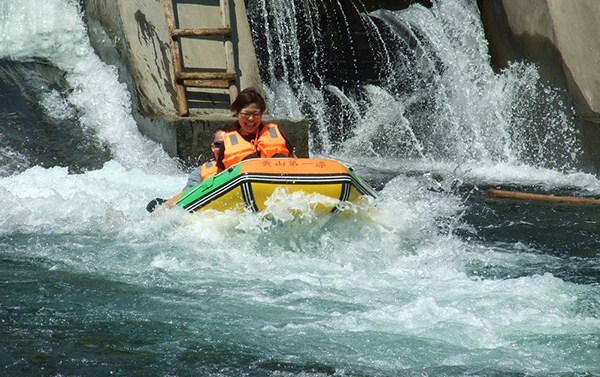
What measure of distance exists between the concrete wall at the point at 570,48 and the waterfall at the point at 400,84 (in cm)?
30

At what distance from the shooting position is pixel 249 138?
7.45 meters

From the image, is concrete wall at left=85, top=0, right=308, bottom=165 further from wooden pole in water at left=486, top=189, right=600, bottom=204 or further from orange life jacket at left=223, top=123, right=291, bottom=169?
orange life jacket at left=223, top=123, right=291, bottom=169

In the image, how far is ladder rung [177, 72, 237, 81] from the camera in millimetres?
10898

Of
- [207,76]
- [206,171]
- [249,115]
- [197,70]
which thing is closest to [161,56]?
[197,70]

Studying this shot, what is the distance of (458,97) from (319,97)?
5.51ft

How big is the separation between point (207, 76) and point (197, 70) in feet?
0.83


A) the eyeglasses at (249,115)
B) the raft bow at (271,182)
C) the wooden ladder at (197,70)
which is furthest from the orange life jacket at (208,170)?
the wooden ladder at (197,70)

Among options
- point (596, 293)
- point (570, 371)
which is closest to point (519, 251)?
point (596, 293)

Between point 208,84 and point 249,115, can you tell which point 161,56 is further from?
point 249,115

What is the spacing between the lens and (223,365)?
4.58 m

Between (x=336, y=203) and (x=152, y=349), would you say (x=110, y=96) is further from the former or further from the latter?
(x=152, y=349)

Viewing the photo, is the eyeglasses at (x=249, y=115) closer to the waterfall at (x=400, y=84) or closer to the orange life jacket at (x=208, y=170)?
the orange life jacket at (x=208, y=170)

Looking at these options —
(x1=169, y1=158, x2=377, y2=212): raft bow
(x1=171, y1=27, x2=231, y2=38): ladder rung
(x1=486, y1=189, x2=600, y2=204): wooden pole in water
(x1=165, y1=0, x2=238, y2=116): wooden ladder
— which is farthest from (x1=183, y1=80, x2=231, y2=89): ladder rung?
(x1=169, y1=158, x2=377, y2=212): raft bow

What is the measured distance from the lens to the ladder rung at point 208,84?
10992mm
